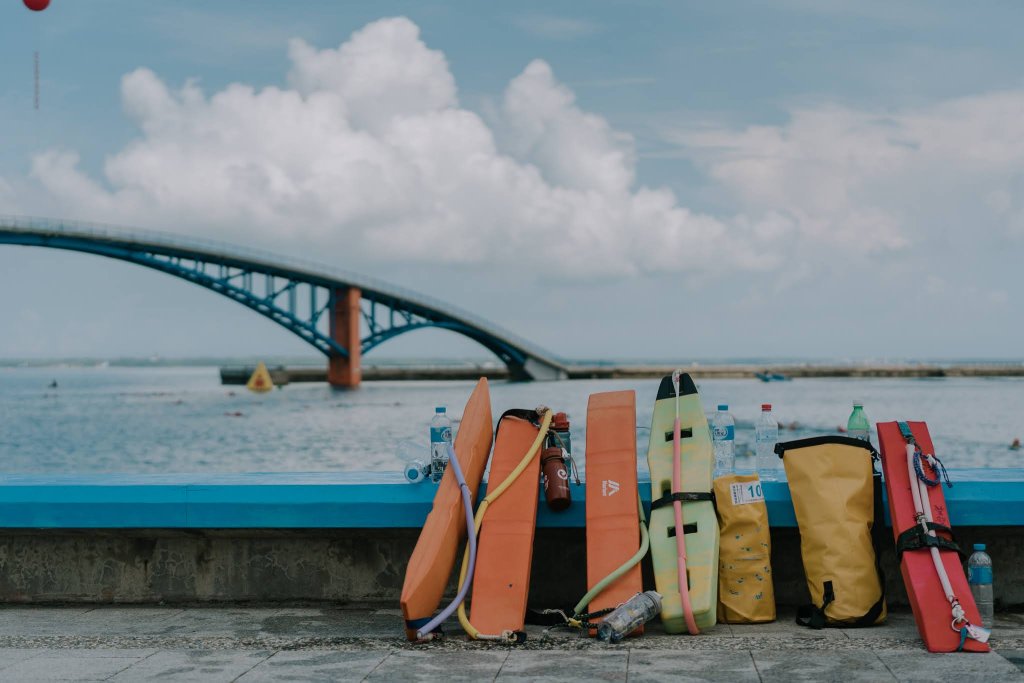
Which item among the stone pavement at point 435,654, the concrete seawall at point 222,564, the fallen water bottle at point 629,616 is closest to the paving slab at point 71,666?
the stone pavement at point 435,654

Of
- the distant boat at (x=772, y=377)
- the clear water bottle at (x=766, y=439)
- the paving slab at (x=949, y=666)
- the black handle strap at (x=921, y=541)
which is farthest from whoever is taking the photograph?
the distant boat at (x=772, y=377)

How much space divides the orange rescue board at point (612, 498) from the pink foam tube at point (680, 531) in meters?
0.19

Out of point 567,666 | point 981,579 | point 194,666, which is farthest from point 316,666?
point 981,579

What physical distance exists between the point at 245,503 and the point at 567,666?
1980 mm

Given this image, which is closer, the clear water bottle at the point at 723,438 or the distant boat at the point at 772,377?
the clear water bottle at the point at 723,438

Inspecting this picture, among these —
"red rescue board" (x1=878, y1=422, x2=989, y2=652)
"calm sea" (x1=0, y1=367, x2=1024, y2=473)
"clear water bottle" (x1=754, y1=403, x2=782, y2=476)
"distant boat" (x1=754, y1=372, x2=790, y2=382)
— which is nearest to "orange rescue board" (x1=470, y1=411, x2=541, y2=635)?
"clear water bottle" (x1=754, y1=403, x2=782, y2=476)

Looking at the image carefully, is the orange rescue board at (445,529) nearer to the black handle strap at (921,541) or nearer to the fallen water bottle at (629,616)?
the fallen water bottle at (629,616)

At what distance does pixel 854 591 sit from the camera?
187 inches

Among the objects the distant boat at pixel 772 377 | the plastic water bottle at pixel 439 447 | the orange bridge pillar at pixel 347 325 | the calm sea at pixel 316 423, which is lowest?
the calm sea at pixel 316 423

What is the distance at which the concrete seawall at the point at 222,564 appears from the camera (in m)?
5.45

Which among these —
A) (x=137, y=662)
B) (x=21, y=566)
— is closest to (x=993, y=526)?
(x=137, y=662)

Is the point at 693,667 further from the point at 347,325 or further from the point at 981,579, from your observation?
the point at 347,325

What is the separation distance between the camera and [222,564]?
18.1 feet

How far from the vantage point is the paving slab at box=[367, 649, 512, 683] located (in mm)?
3979
